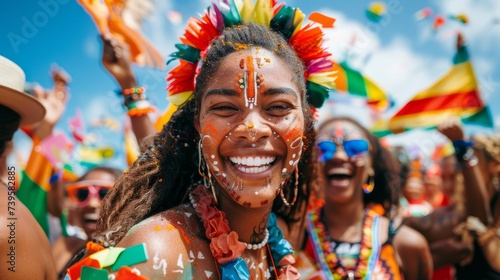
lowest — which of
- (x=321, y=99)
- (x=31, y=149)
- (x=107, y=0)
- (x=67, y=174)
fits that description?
(x=67, y=174)

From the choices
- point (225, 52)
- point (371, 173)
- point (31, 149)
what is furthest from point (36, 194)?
point (371, 173)

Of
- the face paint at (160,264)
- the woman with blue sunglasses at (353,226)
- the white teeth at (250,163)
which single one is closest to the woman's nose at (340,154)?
the woman with blue sunglasses at (353,226)

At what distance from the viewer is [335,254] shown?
395cm

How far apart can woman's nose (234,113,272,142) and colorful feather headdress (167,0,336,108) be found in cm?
53

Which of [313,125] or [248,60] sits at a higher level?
[248,60]

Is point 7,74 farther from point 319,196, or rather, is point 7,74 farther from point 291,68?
point 319,196

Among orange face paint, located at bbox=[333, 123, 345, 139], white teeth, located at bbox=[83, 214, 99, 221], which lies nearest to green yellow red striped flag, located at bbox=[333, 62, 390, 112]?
orange face paint, located at bbox=[333, 123, 345, 139]

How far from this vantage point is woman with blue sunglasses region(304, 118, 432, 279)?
12.7ft

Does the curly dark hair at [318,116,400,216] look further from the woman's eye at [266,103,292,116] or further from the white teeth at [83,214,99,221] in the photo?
the woman's eye at [266,103,292,116]

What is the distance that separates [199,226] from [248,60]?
0.75 m

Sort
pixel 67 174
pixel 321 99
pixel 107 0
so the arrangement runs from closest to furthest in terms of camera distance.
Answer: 1. pixel 321 99
2. pixel 107 0
3. pixel 67 174

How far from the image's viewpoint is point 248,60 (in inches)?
90.9

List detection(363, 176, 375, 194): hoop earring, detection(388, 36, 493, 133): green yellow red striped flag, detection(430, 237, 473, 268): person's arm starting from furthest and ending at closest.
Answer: detection(388, 36, 493, 133): green yellow red striped flag, detection(430, 237, 473, 268): person's arm, detection(363, 176, 375, 194): hoop earring

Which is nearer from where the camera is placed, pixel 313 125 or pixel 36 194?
pixel 313 125
